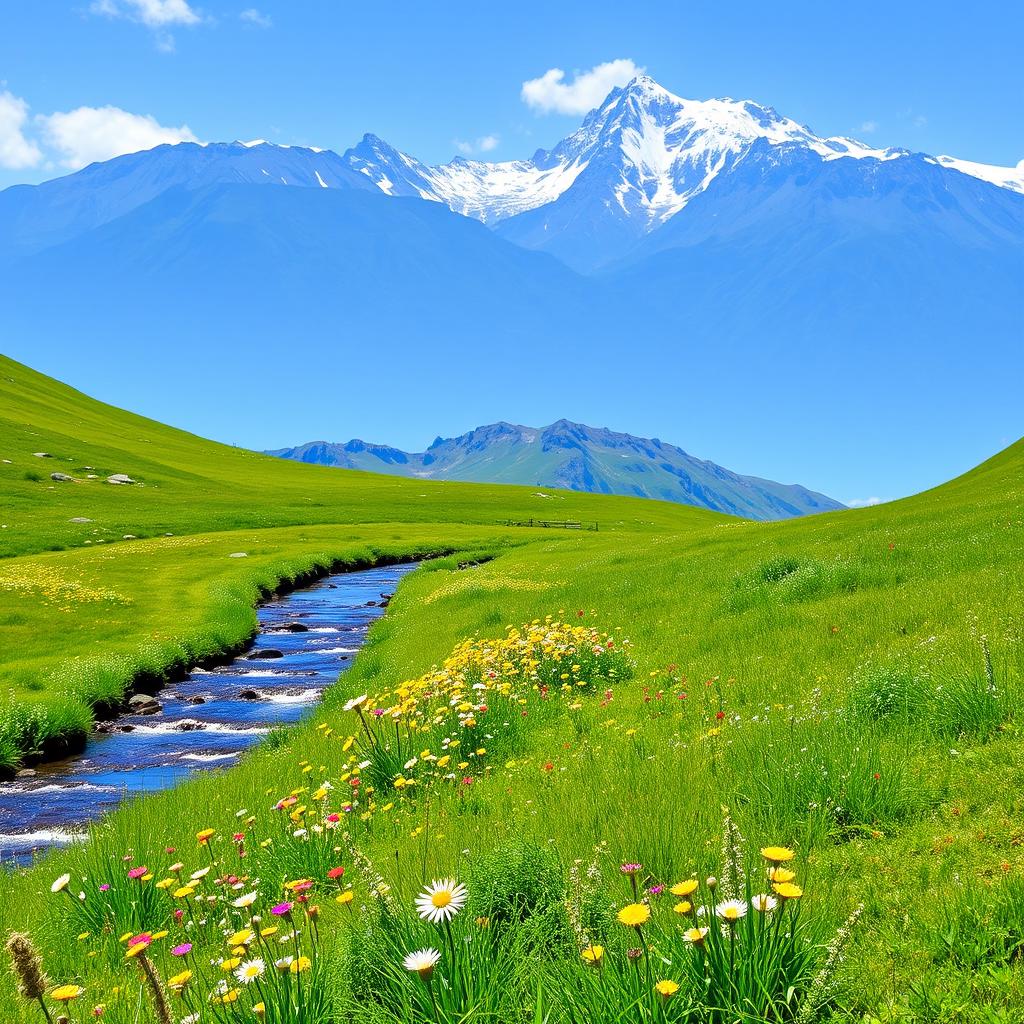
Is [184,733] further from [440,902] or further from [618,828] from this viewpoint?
[440,902]

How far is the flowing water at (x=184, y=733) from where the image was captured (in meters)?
15.1

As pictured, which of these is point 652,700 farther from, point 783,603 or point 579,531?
point 579,531

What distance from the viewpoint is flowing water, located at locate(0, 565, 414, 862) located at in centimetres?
1506

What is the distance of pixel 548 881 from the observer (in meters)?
5.23

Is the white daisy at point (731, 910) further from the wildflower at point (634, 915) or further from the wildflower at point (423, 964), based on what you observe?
the wildflower at point (423, 964)

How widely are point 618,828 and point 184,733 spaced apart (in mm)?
17739

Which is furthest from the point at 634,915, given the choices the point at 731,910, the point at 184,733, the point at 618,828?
the point at 184,733

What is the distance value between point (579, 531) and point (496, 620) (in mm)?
72199

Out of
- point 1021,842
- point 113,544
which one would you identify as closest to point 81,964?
point 1021,842

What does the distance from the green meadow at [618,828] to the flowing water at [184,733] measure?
1.54 meters

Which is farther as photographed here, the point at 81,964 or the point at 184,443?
the point at 184,443

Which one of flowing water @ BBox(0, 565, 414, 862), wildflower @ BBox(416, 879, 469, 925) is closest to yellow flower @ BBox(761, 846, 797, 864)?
wildflower @ BBox(416, 879, 469, 925)

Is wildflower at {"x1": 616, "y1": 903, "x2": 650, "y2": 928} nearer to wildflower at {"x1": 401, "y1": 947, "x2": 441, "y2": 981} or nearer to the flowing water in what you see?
wildflower at {"x1": 401, "y1": 947, "x2": 441, "y2": 981}

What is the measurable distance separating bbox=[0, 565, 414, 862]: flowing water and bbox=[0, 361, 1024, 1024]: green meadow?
60.7 inches
